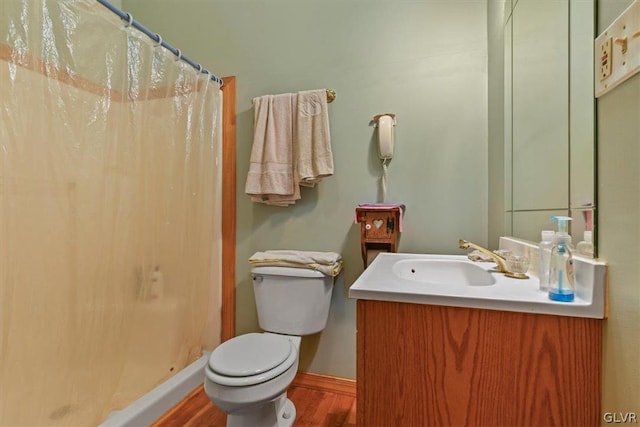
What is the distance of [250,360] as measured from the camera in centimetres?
107

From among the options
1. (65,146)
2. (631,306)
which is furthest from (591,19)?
(65,146)

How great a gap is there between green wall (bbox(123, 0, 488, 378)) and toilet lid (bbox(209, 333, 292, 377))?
415 mm

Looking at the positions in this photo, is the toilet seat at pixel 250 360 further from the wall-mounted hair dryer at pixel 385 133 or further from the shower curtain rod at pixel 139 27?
the shower curtain rod at pixel 139 27

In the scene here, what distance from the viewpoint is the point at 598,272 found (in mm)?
583

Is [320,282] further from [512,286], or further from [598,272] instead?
[598,272]

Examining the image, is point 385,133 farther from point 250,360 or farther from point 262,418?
point 262,418

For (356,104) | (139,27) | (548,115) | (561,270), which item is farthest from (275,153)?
A: (561,270)

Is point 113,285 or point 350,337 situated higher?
point 113,285

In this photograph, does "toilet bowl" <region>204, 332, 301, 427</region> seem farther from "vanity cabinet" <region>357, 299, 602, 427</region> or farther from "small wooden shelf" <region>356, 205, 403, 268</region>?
"small wooden shelf" <region>356, 205, 403, 268</region>

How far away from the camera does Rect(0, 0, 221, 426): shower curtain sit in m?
0.85

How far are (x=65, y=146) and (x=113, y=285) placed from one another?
1.78 ft

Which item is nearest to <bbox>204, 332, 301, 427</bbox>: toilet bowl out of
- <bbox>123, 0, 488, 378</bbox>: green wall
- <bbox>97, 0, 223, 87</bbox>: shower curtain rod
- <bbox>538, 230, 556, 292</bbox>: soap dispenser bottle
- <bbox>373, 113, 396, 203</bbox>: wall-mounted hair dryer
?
<bbox>123, 0, 488, 378</bbox>: green wall

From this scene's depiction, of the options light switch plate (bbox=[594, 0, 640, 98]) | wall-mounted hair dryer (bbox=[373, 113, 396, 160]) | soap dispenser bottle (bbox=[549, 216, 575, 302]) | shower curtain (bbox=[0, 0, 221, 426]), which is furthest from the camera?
wall-mounted hair dryer (bbox=[373, 113, 396, 160])

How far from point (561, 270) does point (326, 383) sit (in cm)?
129
